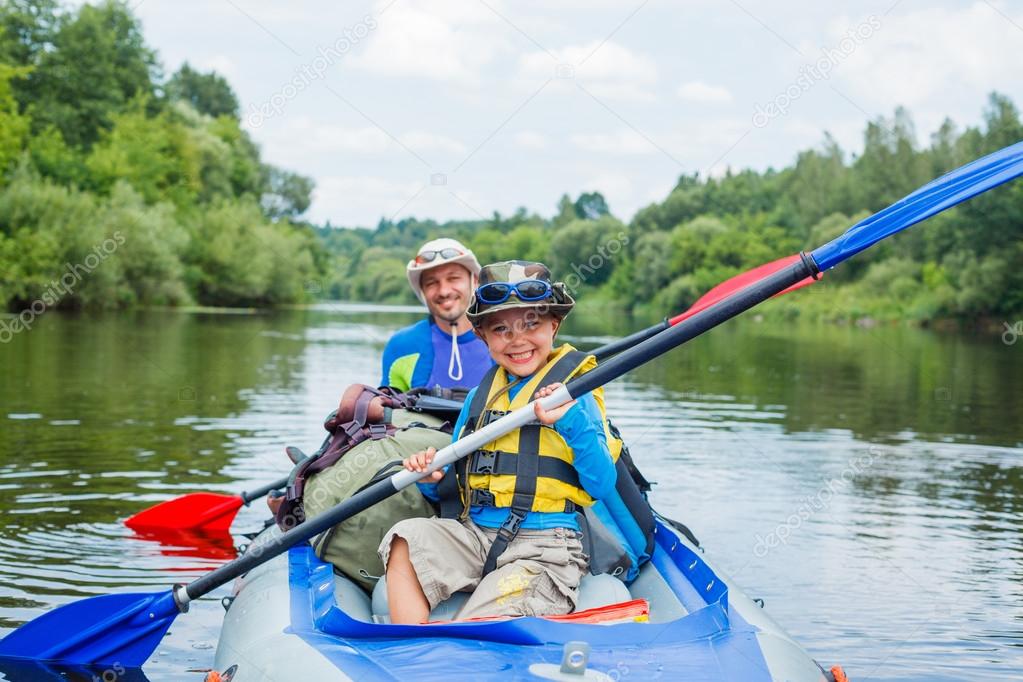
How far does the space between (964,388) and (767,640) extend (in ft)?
47.1

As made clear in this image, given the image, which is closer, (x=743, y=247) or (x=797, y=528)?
(x=797, y=528)

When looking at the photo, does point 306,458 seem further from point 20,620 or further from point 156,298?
point 156,298

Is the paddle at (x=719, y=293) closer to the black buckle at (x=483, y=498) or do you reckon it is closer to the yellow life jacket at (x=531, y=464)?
the yellow life jacket at (x=531, y=464)

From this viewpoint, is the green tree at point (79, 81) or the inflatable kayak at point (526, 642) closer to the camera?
the inflatable kayak at point (526, 642)

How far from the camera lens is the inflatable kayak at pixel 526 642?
120 inches

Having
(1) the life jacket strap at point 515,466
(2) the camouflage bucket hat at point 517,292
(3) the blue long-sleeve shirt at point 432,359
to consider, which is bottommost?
(1) the life jacket strap at point 515,466

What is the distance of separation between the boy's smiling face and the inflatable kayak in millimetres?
774

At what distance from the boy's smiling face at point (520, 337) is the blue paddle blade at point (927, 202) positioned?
908 millimetres

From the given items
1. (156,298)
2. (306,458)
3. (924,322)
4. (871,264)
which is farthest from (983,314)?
(306,458)

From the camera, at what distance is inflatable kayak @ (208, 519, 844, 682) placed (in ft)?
10.0

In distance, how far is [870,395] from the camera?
1576 centimetres

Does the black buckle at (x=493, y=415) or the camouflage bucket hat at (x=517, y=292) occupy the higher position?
the camouflage bucket hat at (x=517, y=292)

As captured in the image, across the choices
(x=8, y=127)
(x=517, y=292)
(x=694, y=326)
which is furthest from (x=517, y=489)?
(x=8, y=127)

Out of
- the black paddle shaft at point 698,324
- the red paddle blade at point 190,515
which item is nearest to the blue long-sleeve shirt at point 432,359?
the black paddle shaft at point 698,324
